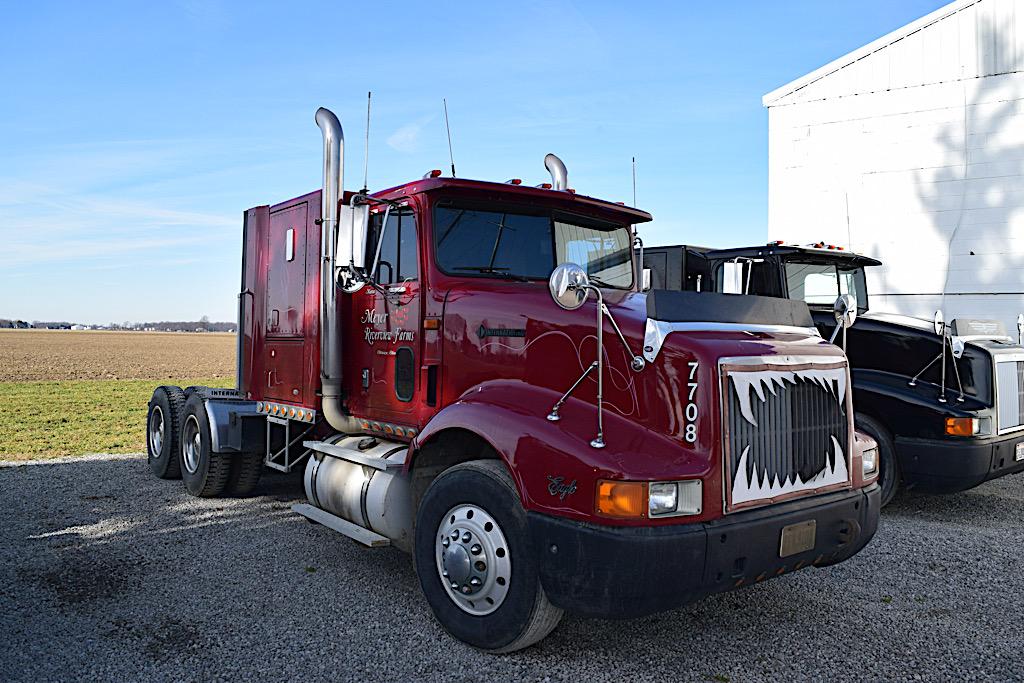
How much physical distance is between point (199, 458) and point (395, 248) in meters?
3.76

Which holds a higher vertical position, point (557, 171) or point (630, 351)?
point (557, 171)

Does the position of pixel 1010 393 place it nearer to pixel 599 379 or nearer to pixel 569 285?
pixel 599 379

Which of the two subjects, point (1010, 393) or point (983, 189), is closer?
point (1010, 393)

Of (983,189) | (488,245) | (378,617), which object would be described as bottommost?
(378,617)

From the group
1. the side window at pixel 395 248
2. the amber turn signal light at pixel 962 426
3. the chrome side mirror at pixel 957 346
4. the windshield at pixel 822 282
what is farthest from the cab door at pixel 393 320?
the chrome side mirror at pixel 957 346

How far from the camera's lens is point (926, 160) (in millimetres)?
12242

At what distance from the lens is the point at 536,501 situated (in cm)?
367

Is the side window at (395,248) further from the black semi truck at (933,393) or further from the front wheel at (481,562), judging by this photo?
the black semi truck at (933,393)

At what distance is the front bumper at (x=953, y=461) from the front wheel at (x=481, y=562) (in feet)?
14.3

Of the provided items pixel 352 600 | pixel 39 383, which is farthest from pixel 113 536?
pixel 39 383

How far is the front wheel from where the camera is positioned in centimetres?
374

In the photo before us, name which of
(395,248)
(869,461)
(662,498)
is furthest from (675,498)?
(395,248)

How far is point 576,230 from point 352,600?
2.77 metres

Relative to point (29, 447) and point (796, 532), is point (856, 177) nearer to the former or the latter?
point (796, 532)
